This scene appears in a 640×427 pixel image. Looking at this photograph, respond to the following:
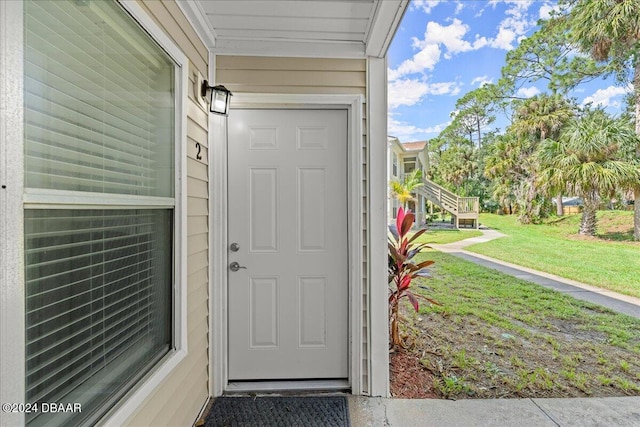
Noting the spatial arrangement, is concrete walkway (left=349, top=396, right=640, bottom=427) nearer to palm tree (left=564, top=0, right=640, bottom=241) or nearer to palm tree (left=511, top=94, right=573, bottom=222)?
palm tree (left=564, top=0, right=640, bottom=241)

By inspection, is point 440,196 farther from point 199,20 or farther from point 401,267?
point 199,20

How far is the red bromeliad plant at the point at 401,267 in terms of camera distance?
235 cm

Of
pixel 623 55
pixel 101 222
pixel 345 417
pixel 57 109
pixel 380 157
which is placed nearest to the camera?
pixel 57 109

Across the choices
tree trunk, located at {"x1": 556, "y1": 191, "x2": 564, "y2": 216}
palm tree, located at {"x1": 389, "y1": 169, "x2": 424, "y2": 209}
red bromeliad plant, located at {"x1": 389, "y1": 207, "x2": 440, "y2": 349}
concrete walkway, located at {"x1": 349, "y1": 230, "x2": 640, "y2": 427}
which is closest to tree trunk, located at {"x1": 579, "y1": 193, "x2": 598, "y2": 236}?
tree trunk, located at {"x1": 556, "y1": 191, "x2": 564, "y2": 216}

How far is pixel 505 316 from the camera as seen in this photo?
282cm

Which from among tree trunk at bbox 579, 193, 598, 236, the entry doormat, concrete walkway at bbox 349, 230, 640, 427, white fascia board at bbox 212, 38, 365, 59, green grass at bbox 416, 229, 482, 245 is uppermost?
white fascia board at bbox 212, 38, 365, 59

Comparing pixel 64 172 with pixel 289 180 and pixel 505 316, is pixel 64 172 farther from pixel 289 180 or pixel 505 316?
→ pixel 505 316

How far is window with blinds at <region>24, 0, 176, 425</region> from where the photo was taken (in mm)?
780

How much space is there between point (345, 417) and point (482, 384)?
1.12 m

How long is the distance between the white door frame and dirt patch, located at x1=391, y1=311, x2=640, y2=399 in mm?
644

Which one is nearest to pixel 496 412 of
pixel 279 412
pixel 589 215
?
pixel 279 412

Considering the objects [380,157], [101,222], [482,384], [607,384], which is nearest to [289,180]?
[380,157]

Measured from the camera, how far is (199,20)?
69.3 inches

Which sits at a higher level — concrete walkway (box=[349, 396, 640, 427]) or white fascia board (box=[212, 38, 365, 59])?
white fascia board (box=[212, 38, 365, 59])
